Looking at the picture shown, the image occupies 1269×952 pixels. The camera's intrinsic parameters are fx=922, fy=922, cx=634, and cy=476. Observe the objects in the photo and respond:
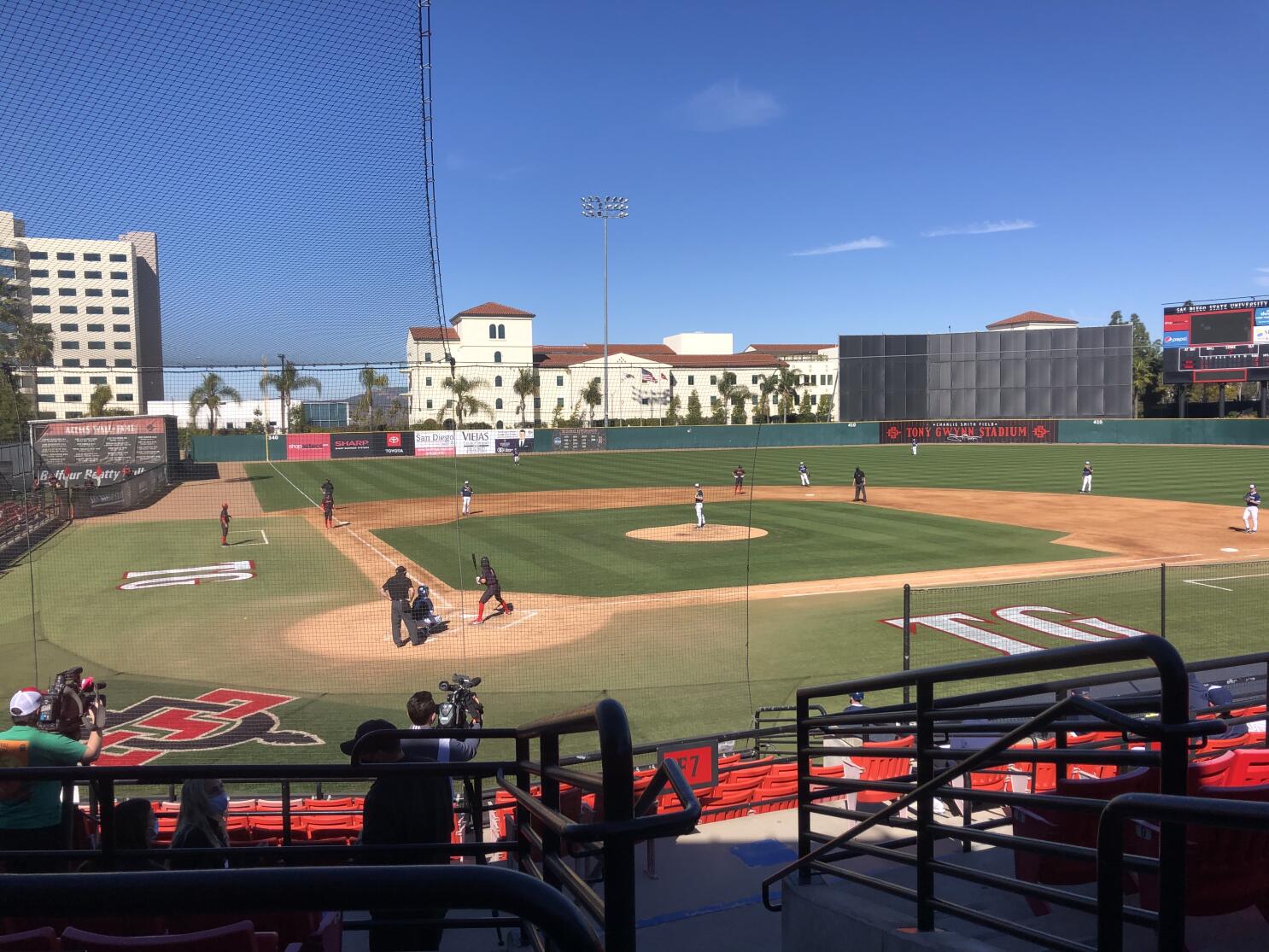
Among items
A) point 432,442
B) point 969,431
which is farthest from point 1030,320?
point 432,442

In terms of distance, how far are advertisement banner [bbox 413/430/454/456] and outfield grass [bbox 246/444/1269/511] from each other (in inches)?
15.5

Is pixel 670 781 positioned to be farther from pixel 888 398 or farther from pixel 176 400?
pixel 888 398

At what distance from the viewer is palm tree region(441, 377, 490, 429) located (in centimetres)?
1442

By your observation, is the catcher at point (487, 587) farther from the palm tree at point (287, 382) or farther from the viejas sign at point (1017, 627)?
the viejas sign at point (1017, 627)

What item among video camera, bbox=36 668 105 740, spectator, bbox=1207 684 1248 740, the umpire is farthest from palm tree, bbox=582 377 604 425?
video camera, bbox=36 668 105 740

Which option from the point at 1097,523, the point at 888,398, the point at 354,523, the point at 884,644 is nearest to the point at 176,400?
the point at 884,644

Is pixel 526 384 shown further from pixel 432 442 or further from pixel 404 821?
pixel 404 821

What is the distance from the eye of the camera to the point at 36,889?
44.1 inches

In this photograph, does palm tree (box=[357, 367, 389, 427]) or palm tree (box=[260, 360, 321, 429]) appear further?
palm tree (box=[357, 367, 389, 427])

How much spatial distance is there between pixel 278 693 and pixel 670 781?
43.6ft

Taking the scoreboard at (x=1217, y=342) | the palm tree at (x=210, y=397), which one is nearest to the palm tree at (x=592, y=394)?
the palm tree at (x=210, y=397)

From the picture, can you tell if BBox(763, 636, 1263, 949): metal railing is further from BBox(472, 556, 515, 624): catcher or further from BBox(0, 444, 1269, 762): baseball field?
BBox(472, 556, 515, 624): catcher

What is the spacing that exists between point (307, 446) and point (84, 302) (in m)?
11.0

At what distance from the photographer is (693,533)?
2711cm
